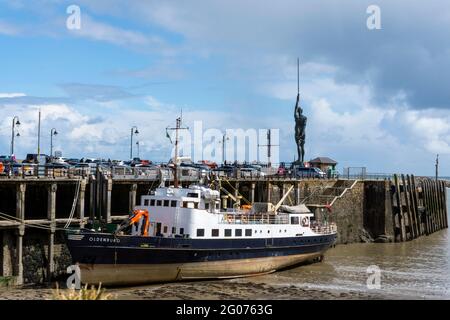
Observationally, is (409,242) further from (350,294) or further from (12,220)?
(12,220)

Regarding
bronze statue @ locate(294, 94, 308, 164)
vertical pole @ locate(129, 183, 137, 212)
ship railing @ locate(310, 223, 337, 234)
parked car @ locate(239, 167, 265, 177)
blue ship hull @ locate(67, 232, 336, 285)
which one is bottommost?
blue ship hull @ locate(67, 232, 336, 285)

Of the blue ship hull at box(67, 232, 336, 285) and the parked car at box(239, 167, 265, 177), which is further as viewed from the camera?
the parked car at box(239, 167, 265, 177)

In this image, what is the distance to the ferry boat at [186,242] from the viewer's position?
29328 millimetres

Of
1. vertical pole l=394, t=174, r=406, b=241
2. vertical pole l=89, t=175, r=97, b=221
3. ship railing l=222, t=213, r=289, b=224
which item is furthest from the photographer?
vertical pole l=394, t=174, r=406, b=241

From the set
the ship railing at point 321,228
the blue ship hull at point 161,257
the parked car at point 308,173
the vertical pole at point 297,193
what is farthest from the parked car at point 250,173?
the blue ship hull at point 161,257

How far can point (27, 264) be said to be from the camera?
31938mm

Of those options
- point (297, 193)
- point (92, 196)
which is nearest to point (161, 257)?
point (92, 196)

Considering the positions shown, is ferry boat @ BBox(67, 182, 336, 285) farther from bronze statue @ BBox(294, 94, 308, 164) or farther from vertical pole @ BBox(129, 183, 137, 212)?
bronze statue @ BBox(294, 94, 308, 164)

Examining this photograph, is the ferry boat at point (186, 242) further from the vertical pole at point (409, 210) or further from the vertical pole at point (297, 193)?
the vertical pole at point (409, 210)

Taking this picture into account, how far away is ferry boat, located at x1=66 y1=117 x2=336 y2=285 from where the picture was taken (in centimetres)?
2933

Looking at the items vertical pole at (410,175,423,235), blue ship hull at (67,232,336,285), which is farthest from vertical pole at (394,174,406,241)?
blue ship hull at (67,232,336,285)

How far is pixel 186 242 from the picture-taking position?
102 ft
